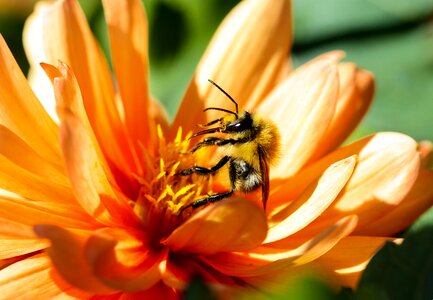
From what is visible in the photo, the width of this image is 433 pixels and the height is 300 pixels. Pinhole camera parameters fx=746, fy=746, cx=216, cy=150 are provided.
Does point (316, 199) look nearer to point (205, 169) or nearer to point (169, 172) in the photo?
point (205, 169)

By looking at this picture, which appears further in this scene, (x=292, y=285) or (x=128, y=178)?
(x=128, y=178)

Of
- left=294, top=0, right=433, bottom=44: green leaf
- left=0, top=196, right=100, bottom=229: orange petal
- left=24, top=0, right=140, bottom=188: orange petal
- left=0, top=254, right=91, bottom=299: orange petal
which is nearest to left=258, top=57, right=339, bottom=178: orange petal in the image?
left=24, top=0, right=140, bottom=188: orange petal

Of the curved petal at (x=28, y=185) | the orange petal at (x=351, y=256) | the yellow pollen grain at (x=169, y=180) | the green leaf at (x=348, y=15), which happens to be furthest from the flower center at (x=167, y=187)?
the green leaf at (x=348, y=15)

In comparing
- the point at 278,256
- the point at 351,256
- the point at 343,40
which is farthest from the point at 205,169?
the point at 343,40

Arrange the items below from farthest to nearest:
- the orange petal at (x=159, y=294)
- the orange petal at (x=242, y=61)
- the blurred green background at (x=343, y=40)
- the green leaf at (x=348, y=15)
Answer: the green leaf at (x=348, y=15) < the blurred green background at (x=343, y=40) < the orange petal at (x=242, y=61) < the orange petal at (x=159, y=294)

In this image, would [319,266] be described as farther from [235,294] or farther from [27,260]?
[27,260]

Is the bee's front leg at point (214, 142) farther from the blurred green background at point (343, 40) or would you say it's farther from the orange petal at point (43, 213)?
the blurred green background at point (343, 40)

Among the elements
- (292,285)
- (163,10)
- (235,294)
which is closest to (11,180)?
(235,294)
